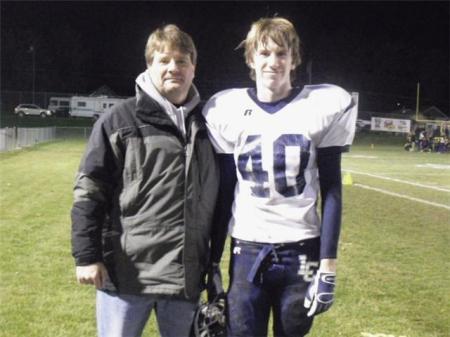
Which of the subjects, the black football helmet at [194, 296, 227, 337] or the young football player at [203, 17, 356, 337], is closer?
the young football player at [203, 17, 356, 337]

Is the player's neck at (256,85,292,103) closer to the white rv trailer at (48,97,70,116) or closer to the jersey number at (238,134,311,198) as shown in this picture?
the jersey number at (238,134,311,198)

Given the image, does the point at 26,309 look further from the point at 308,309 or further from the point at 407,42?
the point at 407,42

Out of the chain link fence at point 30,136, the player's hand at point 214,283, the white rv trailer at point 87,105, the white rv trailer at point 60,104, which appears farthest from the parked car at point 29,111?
the player's hand at point 214,283

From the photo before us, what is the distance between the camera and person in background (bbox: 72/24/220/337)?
262 centimetres

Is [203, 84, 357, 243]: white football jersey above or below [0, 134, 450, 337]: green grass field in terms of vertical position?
above

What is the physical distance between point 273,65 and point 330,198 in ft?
1.98

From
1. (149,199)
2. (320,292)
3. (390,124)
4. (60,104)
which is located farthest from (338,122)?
(60,104)

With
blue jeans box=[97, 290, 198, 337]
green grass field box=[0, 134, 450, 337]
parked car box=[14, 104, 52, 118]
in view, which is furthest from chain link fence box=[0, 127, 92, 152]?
blue jeans box=[97, 290, 198, 337]

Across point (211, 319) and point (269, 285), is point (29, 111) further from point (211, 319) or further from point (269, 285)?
point (269, 285)

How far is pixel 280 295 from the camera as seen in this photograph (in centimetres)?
266

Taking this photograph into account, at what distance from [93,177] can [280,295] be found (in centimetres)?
93

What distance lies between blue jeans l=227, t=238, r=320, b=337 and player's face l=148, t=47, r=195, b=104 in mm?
688

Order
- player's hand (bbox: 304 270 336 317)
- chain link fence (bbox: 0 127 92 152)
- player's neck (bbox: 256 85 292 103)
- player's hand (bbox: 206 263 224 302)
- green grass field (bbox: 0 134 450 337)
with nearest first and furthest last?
player's hand (bbox: 304 270 336 317), player's neck (bbox: 256 85 292 103), player's hand (bbox: 206 263 224 302), green grass field (bbox: 0 134 450 337), chain link fence (bbox: 0 127 92 152)

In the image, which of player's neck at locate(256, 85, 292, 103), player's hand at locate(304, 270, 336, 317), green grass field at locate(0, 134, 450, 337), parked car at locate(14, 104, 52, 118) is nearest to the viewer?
player's hand at locate(304, 270, 336, 317)
